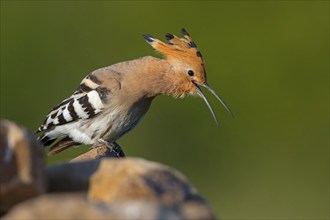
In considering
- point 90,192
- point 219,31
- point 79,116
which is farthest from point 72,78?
point 90,192

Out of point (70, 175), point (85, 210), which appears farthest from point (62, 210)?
point (70, 175)

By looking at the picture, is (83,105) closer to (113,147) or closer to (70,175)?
(113,147)

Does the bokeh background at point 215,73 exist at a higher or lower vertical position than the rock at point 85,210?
lower

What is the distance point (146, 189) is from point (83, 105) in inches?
105

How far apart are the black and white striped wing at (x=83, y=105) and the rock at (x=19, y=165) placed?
253cm

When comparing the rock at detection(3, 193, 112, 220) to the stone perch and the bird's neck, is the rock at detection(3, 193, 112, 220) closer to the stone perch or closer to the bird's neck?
the stone perch

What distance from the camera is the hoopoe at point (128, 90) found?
4266 millimetres

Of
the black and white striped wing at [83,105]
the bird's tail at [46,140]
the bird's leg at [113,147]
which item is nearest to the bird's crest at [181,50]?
the black and white striped wing at [83,105]

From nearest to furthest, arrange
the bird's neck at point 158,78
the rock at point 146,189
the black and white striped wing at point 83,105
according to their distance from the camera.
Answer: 1. the rock at point 146,189
2. the bird's neck at point 158,78
3. the black and white striped wing at point 83,105

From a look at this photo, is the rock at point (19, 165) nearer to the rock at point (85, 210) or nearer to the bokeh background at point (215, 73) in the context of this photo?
the rock at point (85, 210)

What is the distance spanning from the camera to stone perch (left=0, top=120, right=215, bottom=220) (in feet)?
5.32

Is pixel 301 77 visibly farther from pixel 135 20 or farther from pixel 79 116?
pixel 79 116

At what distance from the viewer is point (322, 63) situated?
8594 millimetres

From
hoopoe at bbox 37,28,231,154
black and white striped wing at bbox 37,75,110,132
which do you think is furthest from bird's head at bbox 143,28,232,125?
black and white striped wing at bbox 37,75,110,132
